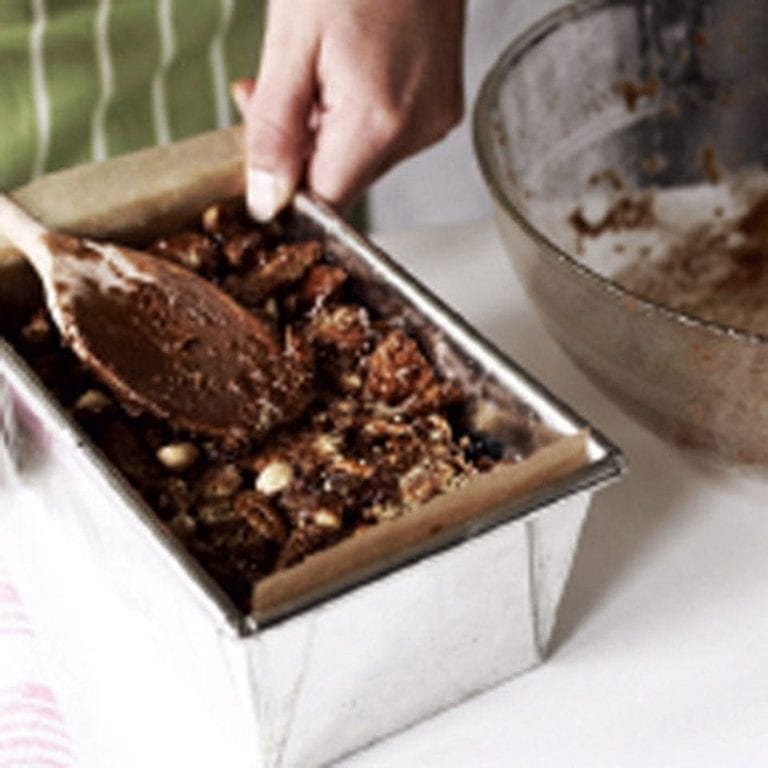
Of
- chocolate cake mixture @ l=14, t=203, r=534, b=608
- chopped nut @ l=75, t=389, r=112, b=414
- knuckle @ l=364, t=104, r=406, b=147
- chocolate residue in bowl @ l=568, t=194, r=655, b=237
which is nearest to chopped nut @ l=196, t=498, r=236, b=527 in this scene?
chocolate cake mixture @ l=14, t=203, r=534, b=608

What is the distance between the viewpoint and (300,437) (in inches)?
36.9

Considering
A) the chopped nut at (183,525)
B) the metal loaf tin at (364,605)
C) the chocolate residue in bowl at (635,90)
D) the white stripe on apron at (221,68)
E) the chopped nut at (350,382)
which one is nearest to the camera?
the metal loaf tin at (364,605)

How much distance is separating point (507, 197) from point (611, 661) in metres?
0.32

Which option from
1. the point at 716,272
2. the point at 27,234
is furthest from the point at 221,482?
the point at 716,272

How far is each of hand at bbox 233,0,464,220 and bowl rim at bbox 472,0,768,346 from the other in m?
0.07

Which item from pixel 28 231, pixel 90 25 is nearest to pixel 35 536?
pixel 28 231

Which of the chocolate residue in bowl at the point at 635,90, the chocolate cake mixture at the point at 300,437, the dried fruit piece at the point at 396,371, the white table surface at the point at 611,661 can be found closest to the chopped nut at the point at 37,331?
the chocolate cake mixture at the point at 300,437

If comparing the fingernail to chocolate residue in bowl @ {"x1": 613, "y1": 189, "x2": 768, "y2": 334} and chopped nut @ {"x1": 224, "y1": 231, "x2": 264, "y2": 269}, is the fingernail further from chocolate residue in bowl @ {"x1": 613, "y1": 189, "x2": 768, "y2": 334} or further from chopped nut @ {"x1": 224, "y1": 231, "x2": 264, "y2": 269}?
chocolate residue in bowl @ {"x1": 613, "y1": 189, "x2": 768, "y2": 334}

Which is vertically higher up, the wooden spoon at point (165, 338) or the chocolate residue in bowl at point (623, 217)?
the wooden spoon at point (165, 338)

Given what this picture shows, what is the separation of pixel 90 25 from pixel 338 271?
435 millimetres

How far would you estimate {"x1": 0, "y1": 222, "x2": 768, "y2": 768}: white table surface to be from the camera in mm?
856

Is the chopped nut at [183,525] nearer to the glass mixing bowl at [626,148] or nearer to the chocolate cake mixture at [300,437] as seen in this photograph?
the chocolate cake mixture at [300,437]

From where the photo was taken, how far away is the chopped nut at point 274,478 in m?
0.89

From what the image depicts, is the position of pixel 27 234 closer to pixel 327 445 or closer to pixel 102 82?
pixel 327 445
